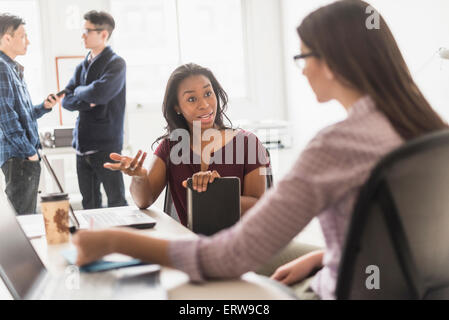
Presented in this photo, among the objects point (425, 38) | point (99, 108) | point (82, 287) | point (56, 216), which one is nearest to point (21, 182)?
point (99, 108)

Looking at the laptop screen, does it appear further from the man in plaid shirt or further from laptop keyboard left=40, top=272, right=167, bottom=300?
the man in plaid shirt

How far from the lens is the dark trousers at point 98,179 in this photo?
2.96 m

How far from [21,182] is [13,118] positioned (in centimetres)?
37

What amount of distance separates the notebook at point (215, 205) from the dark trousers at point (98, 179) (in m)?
1.76

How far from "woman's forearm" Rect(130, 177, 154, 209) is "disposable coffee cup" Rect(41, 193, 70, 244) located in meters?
0.45

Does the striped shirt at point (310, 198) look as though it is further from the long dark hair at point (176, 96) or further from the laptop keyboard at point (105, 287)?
the long dark hair at point (176, 96)

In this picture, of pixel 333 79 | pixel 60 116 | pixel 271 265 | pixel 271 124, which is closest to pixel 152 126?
pixel 60 116

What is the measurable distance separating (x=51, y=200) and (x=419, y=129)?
822 millimetres

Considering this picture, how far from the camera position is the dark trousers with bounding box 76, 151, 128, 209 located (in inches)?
116

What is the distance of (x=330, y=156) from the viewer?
70 centimetres

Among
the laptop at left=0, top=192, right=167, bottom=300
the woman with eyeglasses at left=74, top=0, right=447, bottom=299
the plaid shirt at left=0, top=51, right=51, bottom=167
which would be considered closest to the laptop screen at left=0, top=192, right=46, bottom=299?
the laptop at left=0, top=192, right=167, bottom=300

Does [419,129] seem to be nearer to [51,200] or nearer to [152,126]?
[51,200]

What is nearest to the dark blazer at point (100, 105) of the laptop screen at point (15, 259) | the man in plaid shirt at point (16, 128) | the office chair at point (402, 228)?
the man in plaid shirt at point (16, 128)
